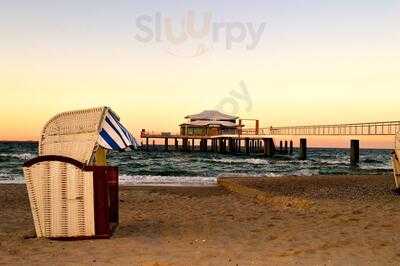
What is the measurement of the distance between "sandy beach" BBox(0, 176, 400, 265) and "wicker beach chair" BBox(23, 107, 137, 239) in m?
0.29

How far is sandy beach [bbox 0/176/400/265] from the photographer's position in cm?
603

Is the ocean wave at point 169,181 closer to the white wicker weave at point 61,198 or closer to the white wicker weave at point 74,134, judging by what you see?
the white wicker weave at point 74,134

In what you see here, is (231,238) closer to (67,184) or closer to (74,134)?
(67,184)

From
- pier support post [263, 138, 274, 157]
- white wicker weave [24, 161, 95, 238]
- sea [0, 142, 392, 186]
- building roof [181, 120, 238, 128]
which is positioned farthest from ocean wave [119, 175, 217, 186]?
building roof [181, 120, 238, 128]

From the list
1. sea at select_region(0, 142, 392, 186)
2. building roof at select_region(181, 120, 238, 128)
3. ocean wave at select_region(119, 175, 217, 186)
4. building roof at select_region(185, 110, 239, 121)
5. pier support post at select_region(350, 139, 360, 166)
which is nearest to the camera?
ocean wave at select_region(119, 175, 217, 186)

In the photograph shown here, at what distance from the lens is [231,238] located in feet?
24.4

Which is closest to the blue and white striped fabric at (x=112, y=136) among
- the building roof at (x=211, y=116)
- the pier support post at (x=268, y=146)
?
the pier support post at (x=268, y=146)

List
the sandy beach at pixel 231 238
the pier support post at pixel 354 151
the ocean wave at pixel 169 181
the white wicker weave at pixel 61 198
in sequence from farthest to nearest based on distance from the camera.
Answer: the pier support post at pixel 354 151
the ocean wave at pixel 169 181
the white wicker weave at pixel 61 198
the sandy beach at pixel 231 238

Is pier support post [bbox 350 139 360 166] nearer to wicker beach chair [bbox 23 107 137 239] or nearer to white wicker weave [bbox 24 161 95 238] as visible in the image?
wicker beach chair [bbox 23 107 137 239]

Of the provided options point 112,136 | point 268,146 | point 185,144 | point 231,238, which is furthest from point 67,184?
point 185,144

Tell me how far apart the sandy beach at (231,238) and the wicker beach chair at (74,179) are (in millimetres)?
286

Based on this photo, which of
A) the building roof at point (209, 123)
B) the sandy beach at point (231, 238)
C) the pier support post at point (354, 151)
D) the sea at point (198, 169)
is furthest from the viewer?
the building roof at point (209, 123)

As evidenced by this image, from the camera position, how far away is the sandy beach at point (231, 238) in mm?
6031

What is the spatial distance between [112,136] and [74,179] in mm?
865
